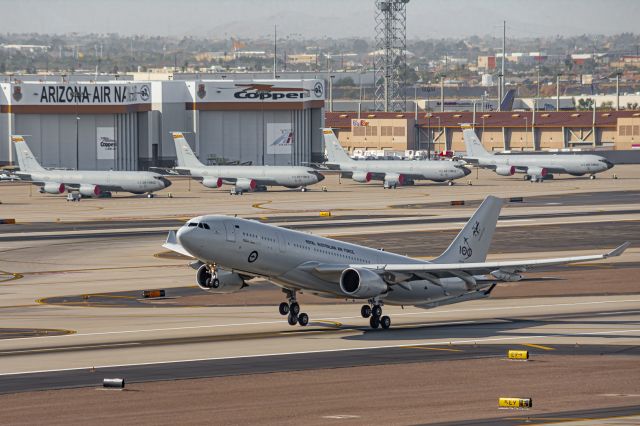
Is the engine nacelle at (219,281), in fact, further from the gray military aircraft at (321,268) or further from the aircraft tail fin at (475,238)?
the aircraft tail fin at (475,238)

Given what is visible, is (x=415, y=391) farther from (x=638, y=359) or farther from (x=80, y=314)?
(x=80, y=314)

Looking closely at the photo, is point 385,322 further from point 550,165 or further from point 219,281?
point 550,165

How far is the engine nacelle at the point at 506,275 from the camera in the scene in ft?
199

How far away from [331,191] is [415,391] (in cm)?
12855

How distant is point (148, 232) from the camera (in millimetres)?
117750

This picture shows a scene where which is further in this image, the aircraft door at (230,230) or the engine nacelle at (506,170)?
the engine nacelle at (506,170)

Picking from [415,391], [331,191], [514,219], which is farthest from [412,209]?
[415,391]

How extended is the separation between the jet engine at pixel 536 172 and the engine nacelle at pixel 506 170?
381 cm

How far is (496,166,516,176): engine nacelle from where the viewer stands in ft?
639

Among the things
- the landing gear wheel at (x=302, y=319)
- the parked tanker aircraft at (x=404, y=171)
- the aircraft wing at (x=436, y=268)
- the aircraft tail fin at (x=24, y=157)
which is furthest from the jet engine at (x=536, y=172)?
the landing gear wheel at (x=302, y=319)

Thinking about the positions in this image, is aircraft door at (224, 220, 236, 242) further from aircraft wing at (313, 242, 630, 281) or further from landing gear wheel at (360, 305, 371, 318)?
landing gear wheel at (360, 305, 371, 318)

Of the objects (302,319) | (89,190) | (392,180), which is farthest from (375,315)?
(392,180)

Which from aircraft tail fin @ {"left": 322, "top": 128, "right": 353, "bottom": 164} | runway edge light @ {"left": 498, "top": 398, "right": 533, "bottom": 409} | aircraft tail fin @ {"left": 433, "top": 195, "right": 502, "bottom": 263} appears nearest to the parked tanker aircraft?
aircraft tail fin @ {"left": 322, "top": 128, "right": 353, "bottom": 164}

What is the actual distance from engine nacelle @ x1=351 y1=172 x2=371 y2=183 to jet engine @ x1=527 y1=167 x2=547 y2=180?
26791mm
